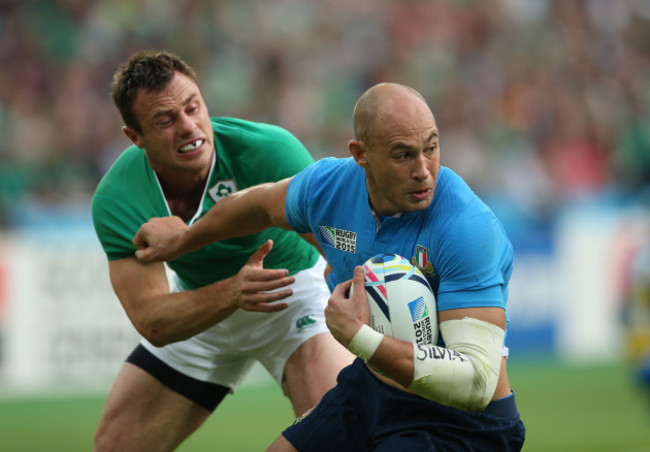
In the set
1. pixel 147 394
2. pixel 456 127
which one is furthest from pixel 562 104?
pixel 147 394

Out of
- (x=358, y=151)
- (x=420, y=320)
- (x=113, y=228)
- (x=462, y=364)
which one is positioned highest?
(x=358, y=151)

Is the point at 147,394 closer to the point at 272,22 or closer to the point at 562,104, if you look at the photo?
the point at 272,22

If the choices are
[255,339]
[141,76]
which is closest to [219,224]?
[141,76]

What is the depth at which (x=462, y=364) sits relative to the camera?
4.34 m

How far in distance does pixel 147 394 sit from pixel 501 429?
2.50 m

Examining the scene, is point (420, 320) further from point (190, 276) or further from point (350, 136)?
point (350, 136)

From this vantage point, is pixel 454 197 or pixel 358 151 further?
pixel 358 151

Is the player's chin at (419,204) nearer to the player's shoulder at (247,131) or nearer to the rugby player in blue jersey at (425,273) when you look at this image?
the rugby player in blue jersey at (425,273)

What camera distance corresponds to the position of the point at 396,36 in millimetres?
17516

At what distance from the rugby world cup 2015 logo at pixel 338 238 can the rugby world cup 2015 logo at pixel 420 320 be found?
0.57 m

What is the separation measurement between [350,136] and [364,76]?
1566mm

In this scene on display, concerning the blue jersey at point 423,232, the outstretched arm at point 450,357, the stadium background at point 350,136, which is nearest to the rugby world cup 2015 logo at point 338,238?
the blue jersey at point 423,232

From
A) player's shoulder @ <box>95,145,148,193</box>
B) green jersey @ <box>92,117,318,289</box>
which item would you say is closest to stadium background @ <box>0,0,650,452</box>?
green jersey @ <box>92,117,318,289</box>

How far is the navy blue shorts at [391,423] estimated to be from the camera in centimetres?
464
